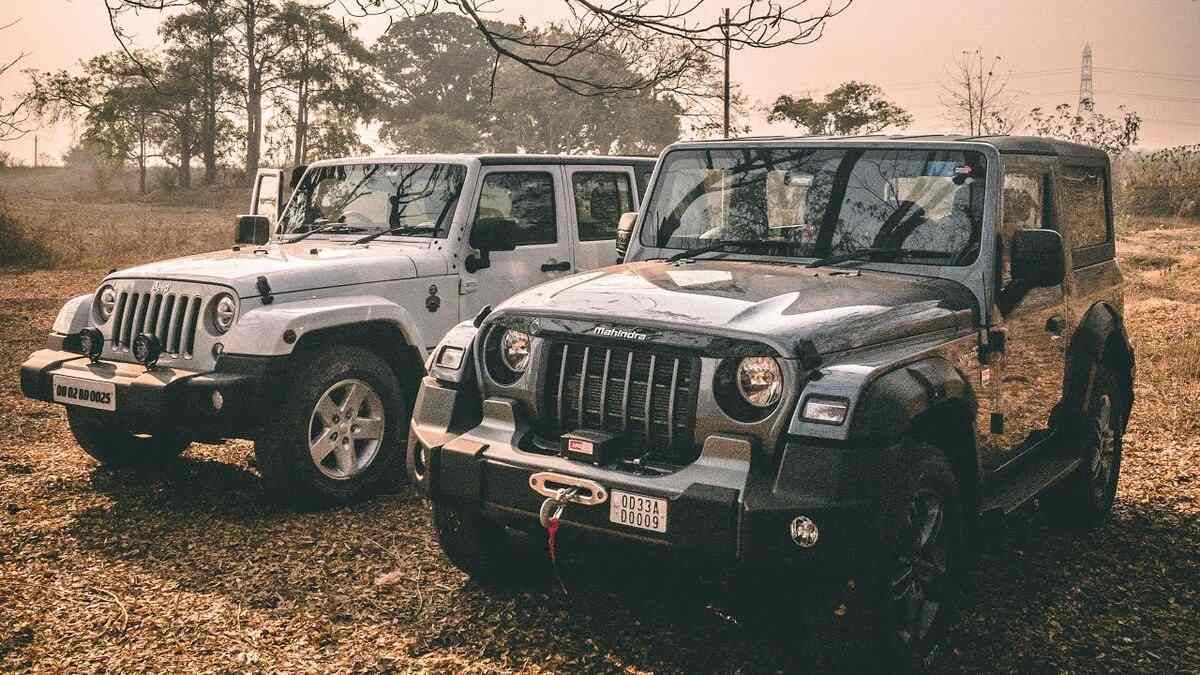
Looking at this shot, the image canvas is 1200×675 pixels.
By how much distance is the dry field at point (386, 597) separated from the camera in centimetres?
405

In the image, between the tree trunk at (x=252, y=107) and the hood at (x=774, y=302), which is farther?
the tree trunk at (x=252, y=107)

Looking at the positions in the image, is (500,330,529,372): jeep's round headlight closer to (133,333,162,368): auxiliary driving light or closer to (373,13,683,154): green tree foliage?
(133,333,162,368): auxiliary driving light

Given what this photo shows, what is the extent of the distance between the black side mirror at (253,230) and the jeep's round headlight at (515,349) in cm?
355

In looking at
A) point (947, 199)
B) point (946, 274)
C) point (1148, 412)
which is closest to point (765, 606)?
point (946, 274)

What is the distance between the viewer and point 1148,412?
27.8ft

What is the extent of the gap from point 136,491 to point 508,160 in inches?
117

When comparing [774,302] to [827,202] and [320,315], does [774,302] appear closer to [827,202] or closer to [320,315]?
[827,202]

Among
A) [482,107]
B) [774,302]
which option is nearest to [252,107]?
[482,107]

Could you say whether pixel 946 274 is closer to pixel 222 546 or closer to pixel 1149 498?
pixel 1149 498

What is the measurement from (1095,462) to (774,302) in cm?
263

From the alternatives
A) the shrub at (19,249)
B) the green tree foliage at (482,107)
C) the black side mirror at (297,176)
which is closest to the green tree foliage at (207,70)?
the green tree foliage at (482,107)

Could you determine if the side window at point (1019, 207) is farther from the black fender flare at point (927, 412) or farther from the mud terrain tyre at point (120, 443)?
the mud terrain tyre at point (120, 443)

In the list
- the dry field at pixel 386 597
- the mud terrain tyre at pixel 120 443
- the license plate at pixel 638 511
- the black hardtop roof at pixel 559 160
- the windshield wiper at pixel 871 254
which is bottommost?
the dry field at pixel 386 597

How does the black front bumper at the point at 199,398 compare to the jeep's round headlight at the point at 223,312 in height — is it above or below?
below
